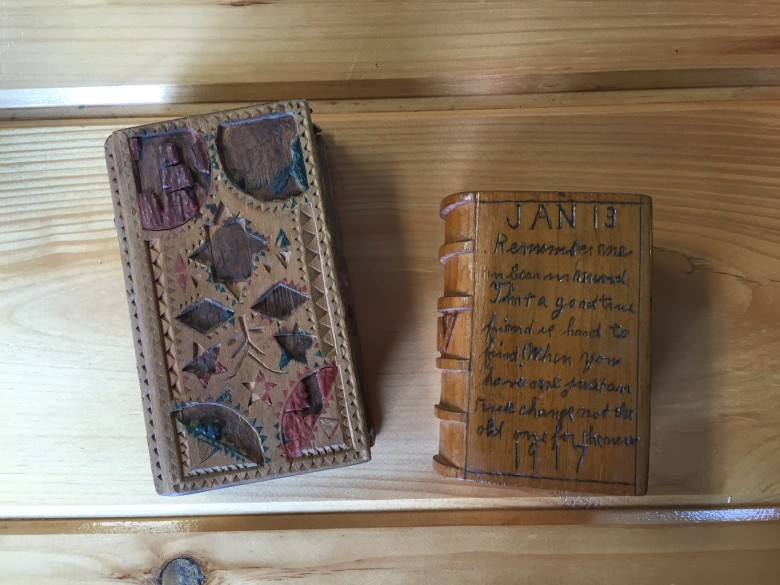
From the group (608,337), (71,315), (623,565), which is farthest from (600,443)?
Answer: (71,315)

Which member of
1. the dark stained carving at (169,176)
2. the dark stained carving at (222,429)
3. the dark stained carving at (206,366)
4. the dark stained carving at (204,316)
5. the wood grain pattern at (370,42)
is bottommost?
the dark stained carving at (222,429)

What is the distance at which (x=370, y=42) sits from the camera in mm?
688

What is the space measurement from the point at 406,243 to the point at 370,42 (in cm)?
25

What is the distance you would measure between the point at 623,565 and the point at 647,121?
53cm

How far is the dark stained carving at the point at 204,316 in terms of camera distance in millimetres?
583

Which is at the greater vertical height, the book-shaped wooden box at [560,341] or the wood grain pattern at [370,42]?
the wood grain pattern at [370,42]

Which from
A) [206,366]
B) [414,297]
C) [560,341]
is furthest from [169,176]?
[560,341]

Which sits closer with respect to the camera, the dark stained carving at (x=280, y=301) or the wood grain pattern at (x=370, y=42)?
the dark stained carving at (x=280, y=301)

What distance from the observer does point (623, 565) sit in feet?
2.21

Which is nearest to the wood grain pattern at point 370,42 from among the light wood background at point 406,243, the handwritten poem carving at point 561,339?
the light wood background at point 406,243

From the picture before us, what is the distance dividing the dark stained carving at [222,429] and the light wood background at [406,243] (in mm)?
122

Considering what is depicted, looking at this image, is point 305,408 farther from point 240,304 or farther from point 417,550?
point 417,550

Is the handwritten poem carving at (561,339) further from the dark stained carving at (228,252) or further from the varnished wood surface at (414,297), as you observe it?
the dark stained carving at (228,252)

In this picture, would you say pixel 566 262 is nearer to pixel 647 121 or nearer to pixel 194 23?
pixel 647 121
